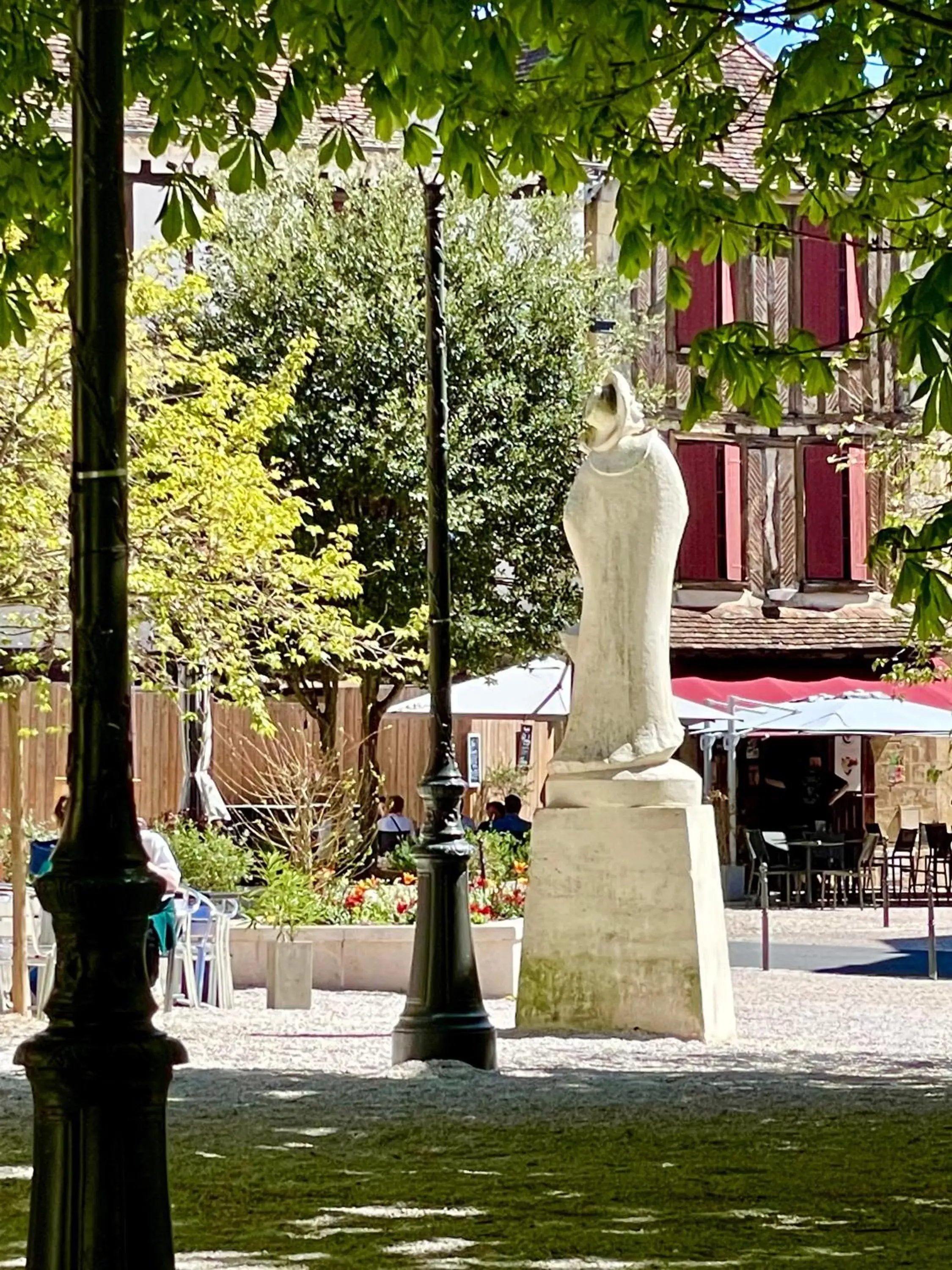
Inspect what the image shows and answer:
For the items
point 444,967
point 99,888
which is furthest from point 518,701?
point 99,888

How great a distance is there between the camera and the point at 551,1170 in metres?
7.82

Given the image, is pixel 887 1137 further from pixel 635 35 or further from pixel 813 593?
pixel 813 593

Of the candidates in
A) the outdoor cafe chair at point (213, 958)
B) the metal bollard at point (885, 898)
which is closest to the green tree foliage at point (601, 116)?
the outdoor cafe chair at point (213, 958)

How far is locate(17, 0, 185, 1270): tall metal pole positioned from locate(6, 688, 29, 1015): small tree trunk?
10.4 meters

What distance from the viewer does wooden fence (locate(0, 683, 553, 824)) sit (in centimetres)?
3169

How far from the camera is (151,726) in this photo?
110ft

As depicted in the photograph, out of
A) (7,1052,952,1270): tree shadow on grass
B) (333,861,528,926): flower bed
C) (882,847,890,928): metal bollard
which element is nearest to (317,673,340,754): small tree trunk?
(882,847,890,928): metal bollard

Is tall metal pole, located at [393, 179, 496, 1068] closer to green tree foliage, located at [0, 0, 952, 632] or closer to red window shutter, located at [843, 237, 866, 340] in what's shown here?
green tree foliage, located at [0, 0, 952, 632]

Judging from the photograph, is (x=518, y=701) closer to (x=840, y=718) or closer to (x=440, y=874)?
(x=840, y=718)

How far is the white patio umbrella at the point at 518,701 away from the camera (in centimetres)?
Answer: 2622

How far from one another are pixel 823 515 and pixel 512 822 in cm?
1321

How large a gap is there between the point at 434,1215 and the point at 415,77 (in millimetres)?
3763

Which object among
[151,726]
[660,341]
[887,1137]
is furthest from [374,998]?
[660,341]

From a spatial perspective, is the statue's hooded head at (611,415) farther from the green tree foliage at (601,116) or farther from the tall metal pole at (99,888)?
the tall metal pole at (99,888)
